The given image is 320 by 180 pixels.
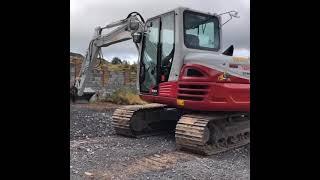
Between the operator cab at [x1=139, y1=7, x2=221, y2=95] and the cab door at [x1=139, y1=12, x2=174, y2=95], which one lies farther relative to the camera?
the cab door at [x1=139, y1=12, x2=174, y2=95]

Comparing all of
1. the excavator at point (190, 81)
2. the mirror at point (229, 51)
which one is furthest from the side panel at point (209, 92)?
the mirror at point (229, 51)

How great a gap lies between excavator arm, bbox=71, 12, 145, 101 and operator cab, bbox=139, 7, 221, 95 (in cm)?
26

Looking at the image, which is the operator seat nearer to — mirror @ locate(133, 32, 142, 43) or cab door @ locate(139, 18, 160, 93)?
cab door @ locate(139, 18, 160, 93)

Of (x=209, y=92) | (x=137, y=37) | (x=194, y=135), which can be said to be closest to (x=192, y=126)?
(x=194, y=135)

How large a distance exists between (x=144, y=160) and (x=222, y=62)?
1.93 metres

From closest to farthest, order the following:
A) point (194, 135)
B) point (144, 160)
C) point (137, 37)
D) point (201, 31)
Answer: point (144, 160), point (194, 135), point (201, 31), point (137, 37)

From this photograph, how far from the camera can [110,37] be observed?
7.39 metres

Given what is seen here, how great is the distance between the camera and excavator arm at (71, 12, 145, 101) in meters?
6.85

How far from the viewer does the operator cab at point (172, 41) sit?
236 inches

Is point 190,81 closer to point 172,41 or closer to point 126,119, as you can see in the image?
point 172,41

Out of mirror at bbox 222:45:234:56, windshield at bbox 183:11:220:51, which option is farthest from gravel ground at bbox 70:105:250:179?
windshield at bbox 183:11:220:51
